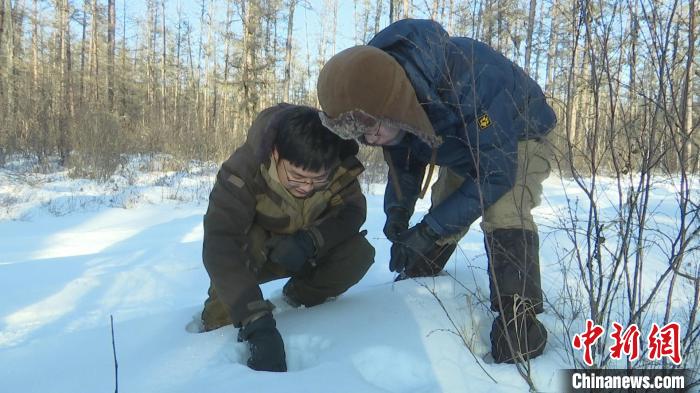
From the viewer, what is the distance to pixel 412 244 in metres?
1.66

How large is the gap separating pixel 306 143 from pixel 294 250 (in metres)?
0.44

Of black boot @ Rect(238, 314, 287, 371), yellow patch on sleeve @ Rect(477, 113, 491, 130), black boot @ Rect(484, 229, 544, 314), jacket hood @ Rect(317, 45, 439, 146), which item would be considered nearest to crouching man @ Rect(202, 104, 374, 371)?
black boot @ Rect(238, 314, 287, 371)

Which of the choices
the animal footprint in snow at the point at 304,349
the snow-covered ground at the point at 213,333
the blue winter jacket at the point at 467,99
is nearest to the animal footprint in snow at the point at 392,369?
the snow-covered ground at the point at 213,333

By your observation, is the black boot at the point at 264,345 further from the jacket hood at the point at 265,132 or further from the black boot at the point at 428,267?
the black boot at the point at 428,267

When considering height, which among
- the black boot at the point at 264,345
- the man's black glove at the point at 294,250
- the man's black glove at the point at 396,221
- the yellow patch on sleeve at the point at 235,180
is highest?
the yellow patch on sleeve at the point at 235,180

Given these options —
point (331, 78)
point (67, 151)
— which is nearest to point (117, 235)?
point (331, 78)

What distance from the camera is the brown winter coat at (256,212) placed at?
5.18 feet

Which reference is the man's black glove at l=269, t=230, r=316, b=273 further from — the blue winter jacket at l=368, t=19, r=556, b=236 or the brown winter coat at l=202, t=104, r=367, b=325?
the blue winter jacket at l=368, t=19, r=556, b=236

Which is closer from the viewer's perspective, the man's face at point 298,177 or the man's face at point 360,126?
the man's face at point 360,126

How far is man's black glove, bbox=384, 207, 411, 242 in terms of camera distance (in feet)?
6.55

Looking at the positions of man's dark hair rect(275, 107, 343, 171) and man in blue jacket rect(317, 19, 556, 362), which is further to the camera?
man's dark hair rect(275, 107, 343, 171)

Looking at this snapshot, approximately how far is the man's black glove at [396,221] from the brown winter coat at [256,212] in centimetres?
13

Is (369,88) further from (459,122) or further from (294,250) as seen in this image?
(294,250)

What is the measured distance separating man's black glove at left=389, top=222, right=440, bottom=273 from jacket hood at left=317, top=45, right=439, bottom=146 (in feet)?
1.29
